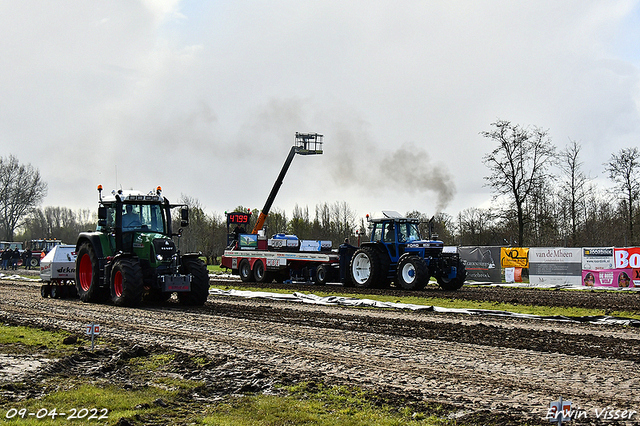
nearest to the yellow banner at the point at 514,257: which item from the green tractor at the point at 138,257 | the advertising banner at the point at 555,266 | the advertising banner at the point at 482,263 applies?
the advertising banner at the point at 482,263

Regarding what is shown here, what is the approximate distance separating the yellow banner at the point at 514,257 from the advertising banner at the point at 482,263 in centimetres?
26

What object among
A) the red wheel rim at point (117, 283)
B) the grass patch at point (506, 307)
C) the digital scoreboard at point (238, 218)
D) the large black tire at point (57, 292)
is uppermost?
the digital scoreboard at point (238, 218)

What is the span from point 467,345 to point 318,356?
251cm

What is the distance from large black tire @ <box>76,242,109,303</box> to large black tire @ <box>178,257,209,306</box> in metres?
2.37

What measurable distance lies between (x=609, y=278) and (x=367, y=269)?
957 centimetres

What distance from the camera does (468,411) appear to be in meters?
5.84

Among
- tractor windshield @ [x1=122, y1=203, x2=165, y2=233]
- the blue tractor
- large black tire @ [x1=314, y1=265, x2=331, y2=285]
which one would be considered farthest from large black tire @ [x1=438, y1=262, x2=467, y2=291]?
tractor windshield @ [x1=122, y1=203, x2=165, y2=233]

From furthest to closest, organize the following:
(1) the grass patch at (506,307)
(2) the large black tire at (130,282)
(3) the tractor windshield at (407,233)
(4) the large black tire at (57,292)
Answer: (3) the tractor windshield at (407,233) < (4) the large black tire at (57,292) < (2) the large black tire at (130,282) < (1) the grass patch at (506,307)

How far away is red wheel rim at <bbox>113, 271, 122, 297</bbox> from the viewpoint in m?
15.5

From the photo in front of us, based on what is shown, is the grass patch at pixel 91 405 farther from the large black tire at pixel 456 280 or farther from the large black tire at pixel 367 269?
the large black tire at pixel 456 280

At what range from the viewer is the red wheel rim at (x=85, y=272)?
1745 centimetres

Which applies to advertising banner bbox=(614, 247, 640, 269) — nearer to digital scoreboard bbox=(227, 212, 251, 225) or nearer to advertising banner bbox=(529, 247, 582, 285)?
advertising banner bbox=(529, 247, 582, 285)

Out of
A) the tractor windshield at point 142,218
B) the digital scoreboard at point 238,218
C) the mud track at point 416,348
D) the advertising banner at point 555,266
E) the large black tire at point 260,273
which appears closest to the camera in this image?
the mud track at point 416,348

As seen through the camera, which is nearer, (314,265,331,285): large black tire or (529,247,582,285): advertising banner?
(529,247,582,285): advertising banner
